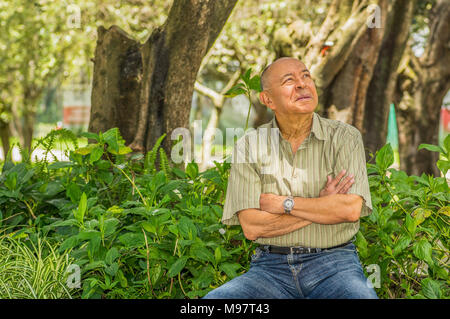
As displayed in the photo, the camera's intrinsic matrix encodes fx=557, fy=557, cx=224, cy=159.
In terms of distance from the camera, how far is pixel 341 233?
10.4ft

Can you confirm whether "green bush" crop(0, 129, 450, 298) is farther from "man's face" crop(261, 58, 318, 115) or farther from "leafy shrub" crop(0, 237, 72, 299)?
"man's face" crop(261, 58, 318, 115)

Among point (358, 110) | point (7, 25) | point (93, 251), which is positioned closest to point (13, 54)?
point (7, 25)

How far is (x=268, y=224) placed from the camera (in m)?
3.08

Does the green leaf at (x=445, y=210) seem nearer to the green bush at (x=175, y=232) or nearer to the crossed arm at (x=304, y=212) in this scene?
the green bush at (x=175, y=232)

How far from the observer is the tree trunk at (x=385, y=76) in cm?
783

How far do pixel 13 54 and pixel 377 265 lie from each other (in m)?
16.3

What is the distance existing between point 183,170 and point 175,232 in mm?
2274

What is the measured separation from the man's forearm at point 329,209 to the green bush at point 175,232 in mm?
490

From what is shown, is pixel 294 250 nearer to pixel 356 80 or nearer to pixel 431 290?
pixel 431 290

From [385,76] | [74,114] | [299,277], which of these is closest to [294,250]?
[299,277]

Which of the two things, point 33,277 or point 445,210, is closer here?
point 33,277

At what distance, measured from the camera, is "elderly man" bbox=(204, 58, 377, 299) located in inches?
118

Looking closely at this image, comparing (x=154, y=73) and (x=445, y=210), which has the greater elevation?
(x=154, y=73)

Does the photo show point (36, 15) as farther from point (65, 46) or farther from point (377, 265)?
point (377, 265)
